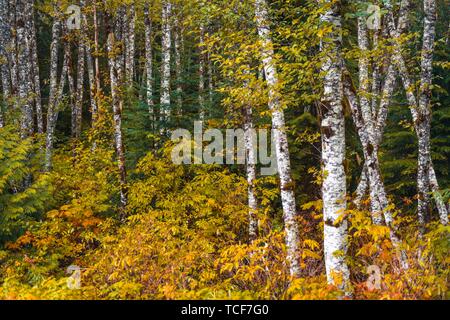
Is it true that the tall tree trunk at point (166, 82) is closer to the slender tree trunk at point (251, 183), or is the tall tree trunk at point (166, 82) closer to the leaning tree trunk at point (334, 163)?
the slender tree trunk at point (251, 183)

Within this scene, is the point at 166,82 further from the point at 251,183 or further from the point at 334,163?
the point at 334,163

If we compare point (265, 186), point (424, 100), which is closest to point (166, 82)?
point (265, 186)

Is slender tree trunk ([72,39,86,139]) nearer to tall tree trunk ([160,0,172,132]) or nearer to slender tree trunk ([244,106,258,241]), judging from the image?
tall tree trunk ([160,0,172,132])

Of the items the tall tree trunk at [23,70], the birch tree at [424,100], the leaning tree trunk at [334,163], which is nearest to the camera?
the leaning tree trunk at [334,163]

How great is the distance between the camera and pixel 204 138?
13.7 metres

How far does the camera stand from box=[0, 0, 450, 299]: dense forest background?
245 inches

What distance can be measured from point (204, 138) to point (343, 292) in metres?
8.75

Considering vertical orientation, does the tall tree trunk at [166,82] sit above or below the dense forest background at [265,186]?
above

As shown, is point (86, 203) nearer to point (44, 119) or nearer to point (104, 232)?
point (104, 232)

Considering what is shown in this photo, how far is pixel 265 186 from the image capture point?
13344 millimetres

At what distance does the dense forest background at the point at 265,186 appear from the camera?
20.4 feet

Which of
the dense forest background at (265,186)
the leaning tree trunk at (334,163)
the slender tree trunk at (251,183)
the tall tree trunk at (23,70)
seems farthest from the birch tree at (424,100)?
the tall tree trunk at (23,70)

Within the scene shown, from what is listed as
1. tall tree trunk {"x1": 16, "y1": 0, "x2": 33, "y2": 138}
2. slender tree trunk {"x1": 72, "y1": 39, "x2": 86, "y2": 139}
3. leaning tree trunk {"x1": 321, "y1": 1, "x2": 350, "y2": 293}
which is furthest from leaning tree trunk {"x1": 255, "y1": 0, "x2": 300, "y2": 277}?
slender tree trunk {"x1": 72, "y1": 39, "x2": 86, "y2": 139}
